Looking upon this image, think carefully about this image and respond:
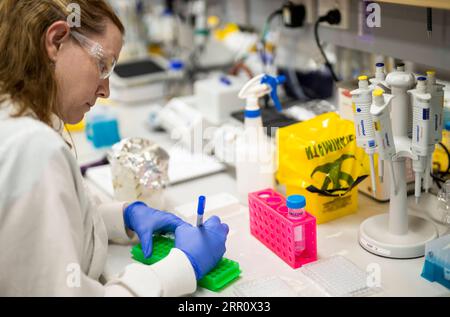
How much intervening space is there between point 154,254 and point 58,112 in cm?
38

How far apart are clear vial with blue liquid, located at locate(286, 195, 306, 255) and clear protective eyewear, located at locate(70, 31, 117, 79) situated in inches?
19.2

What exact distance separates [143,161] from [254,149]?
0.30m

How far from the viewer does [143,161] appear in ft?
4.86

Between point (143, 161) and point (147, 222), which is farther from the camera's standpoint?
point (143, 161)

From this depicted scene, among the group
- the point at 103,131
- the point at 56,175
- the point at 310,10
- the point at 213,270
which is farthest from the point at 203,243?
the point at 310,10

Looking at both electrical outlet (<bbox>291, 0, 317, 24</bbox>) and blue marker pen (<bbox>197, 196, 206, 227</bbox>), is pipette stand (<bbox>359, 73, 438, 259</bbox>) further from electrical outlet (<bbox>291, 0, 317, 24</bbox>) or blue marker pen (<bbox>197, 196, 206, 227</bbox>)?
electrical outlet (<bbox>291, 0, 317, 24</bbox>)

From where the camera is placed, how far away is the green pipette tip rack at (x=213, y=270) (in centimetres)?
117

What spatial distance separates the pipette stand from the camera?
118cm

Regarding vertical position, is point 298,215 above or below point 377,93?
below

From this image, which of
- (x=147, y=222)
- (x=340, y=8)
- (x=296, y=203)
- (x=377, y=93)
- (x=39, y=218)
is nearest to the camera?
(x=39, y=218)

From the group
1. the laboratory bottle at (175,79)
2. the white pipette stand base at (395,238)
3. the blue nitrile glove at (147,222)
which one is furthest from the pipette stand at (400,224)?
the laboratory bottle at (175,79)

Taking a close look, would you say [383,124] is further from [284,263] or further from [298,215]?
[284,263]

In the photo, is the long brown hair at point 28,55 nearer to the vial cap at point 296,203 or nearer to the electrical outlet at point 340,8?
the vial cap at point 296,203

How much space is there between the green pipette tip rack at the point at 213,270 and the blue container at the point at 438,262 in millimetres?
390
